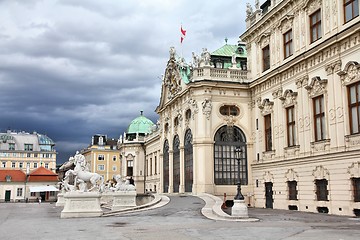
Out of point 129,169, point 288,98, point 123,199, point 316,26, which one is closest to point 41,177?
point 129,169

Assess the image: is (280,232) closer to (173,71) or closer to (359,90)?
(359,90)

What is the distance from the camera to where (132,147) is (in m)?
73.7

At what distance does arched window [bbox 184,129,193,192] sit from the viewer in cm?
4141

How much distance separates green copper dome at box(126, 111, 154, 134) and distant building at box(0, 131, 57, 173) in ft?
129

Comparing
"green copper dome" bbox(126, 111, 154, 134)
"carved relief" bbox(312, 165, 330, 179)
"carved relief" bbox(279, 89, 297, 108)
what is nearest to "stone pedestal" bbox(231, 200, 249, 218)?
"carved relief" bbox(312, 165, 330, 179)

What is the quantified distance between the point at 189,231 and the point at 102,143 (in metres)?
103

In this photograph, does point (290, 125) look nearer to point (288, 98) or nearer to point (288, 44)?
point (288, 98)

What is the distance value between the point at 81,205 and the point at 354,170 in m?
15.6

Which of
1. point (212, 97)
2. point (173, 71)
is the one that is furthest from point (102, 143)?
point (212, 97)

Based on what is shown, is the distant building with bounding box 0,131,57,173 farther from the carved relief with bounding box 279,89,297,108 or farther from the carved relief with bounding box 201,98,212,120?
the carved relief with bounding box 279,89,297,108

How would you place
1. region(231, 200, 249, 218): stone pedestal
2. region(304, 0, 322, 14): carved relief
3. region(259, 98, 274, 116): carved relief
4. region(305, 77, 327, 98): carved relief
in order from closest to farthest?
region(231, 200, 249, 218): stone pedestal, region(305, 77, 327, 98): carved relief, region(304, 0, 322, 14): carved relief, region(259, 98, 274, 116): carved relief

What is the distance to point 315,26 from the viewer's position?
30.5 metres

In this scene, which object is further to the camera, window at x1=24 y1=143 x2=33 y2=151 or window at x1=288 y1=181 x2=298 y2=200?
window at x1=24 y1=143 x2=33 y2=151

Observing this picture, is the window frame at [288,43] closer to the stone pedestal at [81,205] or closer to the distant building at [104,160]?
the stone pedestal at [81,205]
